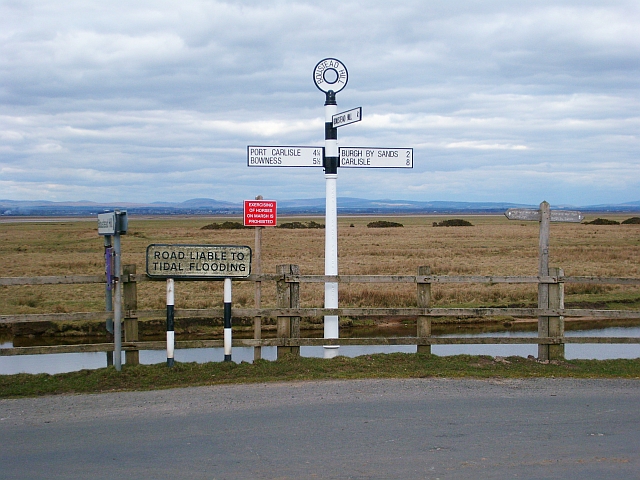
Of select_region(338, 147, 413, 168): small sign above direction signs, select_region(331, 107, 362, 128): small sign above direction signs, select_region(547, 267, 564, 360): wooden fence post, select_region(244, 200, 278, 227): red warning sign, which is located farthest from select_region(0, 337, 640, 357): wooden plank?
select_region(331, 107, 362, 128): small sign above direction signs

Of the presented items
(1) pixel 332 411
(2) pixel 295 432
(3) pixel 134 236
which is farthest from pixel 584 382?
(3) pixel 134 236

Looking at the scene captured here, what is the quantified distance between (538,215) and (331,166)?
339 cm

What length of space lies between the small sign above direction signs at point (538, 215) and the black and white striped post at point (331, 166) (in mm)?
2777

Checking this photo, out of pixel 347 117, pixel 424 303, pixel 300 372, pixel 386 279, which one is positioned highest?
pixel 347 117

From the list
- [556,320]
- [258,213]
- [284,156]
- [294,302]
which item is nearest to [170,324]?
[294,302]

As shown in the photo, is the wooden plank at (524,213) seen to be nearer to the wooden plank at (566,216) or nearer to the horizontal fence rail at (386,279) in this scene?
the wooden plank at (566,216)

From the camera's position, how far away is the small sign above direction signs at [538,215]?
10891 mm

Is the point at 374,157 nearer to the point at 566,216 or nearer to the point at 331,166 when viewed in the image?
the point at 331,166

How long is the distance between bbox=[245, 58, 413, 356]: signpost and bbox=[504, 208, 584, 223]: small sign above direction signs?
1.85 m

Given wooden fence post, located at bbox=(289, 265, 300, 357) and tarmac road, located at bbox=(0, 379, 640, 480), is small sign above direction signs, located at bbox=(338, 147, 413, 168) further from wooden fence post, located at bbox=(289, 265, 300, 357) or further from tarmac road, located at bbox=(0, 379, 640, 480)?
tarmac road, located at bbox=(0, 379, 640, 480)

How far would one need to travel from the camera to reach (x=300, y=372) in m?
9.43

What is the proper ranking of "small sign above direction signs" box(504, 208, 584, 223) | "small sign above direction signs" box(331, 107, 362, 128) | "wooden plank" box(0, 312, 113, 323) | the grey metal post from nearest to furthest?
"wooden plank" box(0, 312, 113, 323) < the grey metal post < "small sign above direction signs" box(331, 107, 362, 128) < "small sign above direction signs" box(504, 208, 584, 223)

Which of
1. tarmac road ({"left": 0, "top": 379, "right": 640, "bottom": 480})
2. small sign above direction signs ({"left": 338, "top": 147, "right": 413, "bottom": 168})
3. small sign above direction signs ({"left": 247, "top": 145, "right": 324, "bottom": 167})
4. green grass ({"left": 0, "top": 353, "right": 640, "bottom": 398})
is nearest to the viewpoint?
tarmac road ({"left": 0, "top": 379, "right": 640, "bottom": 480})

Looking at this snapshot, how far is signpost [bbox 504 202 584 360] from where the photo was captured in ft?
34.4
